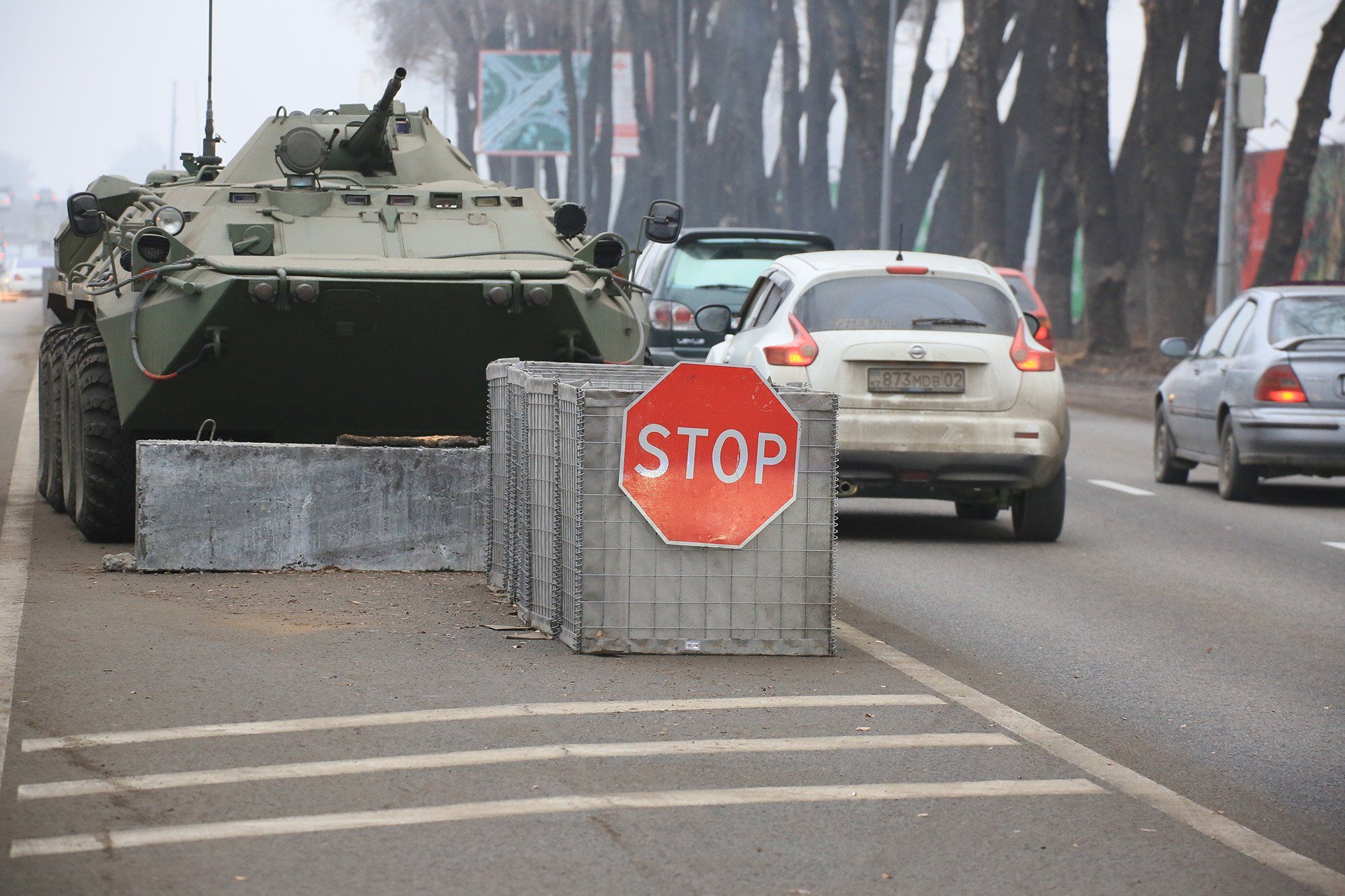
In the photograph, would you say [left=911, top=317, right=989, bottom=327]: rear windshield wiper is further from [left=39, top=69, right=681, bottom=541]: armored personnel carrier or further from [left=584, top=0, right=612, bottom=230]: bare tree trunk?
[left=584, top=0, right=612, bottom=230]: bare tree trunk

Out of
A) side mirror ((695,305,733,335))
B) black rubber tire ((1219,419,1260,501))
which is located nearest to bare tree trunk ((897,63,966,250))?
black rubber tire ((1219,419,1260,501))

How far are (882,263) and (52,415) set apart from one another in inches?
192

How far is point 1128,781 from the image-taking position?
6.36 m

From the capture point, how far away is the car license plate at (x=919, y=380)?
41.4 ft

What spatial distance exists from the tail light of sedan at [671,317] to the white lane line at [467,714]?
38.8 feet

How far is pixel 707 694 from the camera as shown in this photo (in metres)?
7.49

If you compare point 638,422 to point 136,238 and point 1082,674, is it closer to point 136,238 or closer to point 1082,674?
point 1082,674

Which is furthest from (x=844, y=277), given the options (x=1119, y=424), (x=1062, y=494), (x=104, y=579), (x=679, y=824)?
(x=1119, y=424)

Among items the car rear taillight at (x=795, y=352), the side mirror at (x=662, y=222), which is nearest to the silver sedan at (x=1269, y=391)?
the car rear taillight at (x=795, y=352)

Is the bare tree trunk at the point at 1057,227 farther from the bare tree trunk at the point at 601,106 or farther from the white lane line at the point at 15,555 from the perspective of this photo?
the bare tree trunk at the point at 601,106

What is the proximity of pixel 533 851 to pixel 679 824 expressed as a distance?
1.51 ft

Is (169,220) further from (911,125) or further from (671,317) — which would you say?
(911,125)

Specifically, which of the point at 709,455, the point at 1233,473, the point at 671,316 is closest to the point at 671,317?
the point at 671,316

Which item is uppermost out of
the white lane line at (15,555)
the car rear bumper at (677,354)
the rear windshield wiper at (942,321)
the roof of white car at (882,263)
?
the roof of white car at (882,263)
